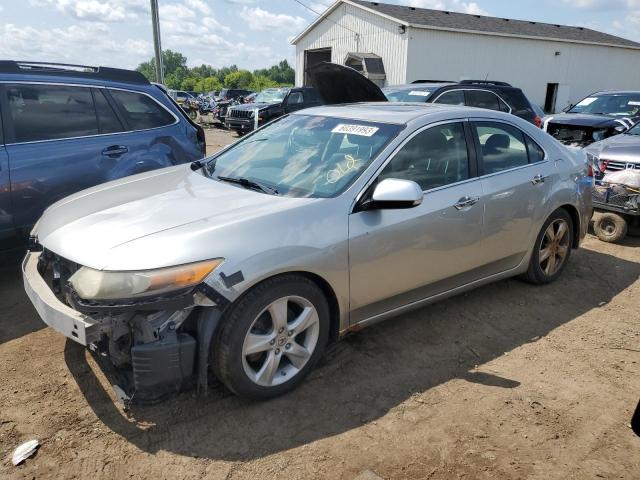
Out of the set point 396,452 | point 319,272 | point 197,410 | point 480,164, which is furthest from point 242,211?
point 480,164

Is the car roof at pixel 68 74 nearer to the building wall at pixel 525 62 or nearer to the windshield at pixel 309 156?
the windshield at pixel 309 156

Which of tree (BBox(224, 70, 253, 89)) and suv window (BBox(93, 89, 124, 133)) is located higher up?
tree (BBox(224, 70, 253, 89))

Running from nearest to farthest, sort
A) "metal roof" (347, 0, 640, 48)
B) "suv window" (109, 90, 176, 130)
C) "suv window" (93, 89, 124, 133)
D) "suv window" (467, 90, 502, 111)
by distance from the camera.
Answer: "suv window" (93, 89, 124, 133) → "suv window" (109, 90, 176, 130) → "suv window" (467, 90, 502, 111) → "metal roof" (347, 0, 640, 48)

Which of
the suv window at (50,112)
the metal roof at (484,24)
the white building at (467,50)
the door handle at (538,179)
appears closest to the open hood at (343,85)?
the door handle at (538,179)

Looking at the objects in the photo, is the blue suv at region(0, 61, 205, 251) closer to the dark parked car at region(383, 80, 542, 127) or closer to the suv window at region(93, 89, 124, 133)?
the suv window at region(93, 89, 124, 133)

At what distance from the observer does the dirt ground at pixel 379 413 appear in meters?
2.53

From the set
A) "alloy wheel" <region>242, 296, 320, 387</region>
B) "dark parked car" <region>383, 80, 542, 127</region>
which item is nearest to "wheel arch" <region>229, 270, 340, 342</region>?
"alloy wheel" <region>242, 296, 320, 387</region>

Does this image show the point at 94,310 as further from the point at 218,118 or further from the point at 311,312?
the point at 218,118

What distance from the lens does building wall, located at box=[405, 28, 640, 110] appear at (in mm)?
24766

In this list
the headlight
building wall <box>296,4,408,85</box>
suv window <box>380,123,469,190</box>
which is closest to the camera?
the headlight

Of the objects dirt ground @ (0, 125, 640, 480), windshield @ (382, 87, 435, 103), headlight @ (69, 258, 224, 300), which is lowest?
dirt ground @ (0, 125, 640, 480)

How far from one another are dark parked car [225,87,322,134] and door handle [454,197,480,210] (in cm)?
1309

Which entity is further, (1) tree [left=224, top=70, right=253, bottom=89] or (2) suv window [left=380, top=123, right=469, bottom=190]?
(1) tree [left=224, top=70, right=253, bottom=89]

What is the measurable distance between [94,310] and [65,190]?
7.66 ft
